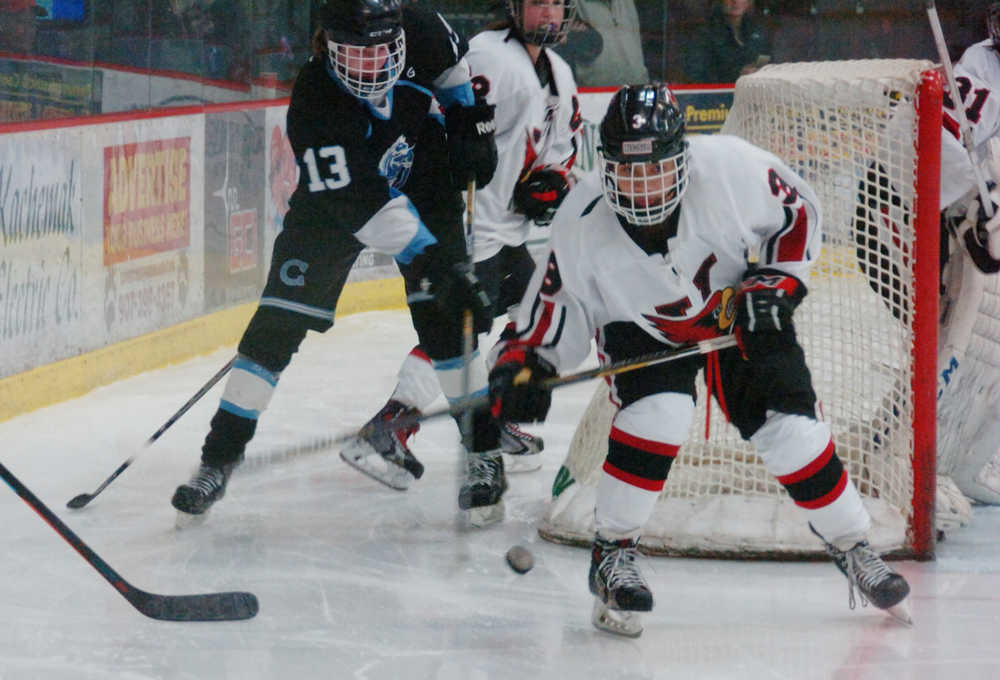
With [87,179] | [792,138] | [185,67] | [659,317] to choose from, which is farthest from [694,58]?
[659,317]

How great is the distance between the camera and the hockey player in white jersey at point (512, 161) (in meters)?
2.99

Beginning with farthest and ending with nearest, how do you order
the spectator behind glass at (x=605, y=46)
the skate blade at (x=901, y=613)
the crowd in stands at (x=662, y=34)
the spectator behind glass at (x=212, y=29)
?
the spectator behind glass at (x=605, y=46), the crowd in stands at (x=662, y=34), the spectator behind glass at (x=212, y=29), the skate blade at (x=901, y=613)

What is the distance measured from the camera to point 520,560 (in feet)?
8.27

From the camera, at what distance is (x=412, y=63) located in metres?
2.83

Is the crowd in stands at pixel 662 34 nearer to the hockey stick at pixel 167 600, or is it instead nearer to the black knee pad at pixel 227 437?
the black knee pad at pixel 227 437

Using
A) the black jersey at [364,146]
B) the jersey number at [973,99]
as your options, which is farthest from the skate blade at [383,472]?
the jersey number at [973,99]

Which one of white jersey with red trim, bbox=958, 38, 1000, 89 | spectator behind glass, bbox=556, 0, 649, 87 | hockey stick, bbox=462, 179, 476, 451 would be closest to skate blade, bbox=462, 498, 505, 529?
hockey stick, bbox=462, 179, 476, 451

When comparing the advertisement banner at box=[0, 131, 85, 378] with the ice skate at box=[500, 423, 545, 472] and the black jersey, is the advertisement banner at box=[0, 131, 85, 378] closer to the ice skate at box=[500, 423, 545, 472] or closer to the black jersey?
the black jersey

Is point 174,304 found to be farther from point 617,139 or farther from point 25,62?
point 617,139

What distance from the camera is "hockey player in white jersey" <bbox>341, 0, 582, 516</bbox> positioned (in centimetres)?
299

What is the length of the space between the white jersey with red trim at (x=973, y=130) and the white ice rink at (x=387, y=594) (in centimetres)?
69

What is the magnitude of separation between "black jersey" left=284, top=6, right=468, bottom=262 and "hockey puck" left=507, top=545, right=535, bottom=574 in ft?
2.05

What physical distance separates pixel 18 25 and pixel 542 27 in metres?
1.67

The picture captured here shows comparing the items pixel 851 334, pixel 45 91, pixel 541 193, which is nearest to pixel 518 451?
pixel 541 193
